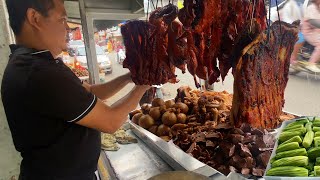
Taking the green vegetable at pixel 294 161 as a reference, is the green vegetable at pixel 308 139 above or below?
above

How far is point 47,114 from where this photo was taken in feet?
4.85

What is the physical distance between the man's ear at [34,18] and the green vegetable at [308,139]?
77.8 inches

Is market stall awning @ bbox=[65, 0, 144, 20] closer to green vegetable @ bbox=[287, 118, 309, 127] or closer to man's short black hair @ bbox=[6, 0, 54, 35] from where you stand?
man's short black hair @ bbox=[6, 0, 54, 35]

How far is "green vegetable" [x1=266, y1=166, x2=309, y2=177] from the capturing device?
1564 mm

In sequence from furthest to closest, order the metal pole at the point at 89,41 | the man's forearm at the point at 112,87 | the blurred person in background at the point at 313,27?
1. the blurred person in background at the point at 313,27
2. the metal pole at the point at 89,41
3. the man's forearm at the point at 112,87

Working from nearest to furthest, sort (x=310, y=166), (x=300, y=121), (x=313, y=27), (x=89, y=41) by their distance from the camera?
(x=310, y=166) < (x=300, y=121) < (x=89, y=41) < (x=313, y=27)

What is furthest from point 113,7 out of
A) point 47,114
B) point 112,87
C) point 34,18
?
point 47,114

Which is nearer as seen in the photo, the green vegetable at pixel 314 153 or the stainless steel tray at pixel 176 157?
the green vegetable at pixel 314 153

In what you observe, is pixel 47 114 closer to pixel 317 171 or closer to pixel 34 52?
pixel 34 52

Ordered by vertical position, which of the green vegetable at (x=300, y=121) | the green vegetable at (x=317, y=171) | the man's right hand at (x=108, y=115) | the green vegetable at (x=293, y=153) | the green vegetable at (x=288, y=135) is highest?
the man's right hand at (x=108, y=115)

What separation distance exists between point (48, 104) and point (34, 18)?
1.76 feet

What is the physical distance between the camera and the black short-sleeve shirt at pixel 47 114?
142 cm

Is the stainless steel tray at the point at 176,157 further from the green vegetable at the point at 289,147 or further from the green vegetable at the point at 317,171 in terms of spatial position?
the green vegetable at the point at 317,171

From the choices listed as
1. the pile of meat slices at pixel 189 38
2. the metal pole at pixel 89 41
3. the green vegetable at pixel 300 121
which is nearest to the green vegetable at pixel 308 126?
the green vegetable at pixel 300 121
